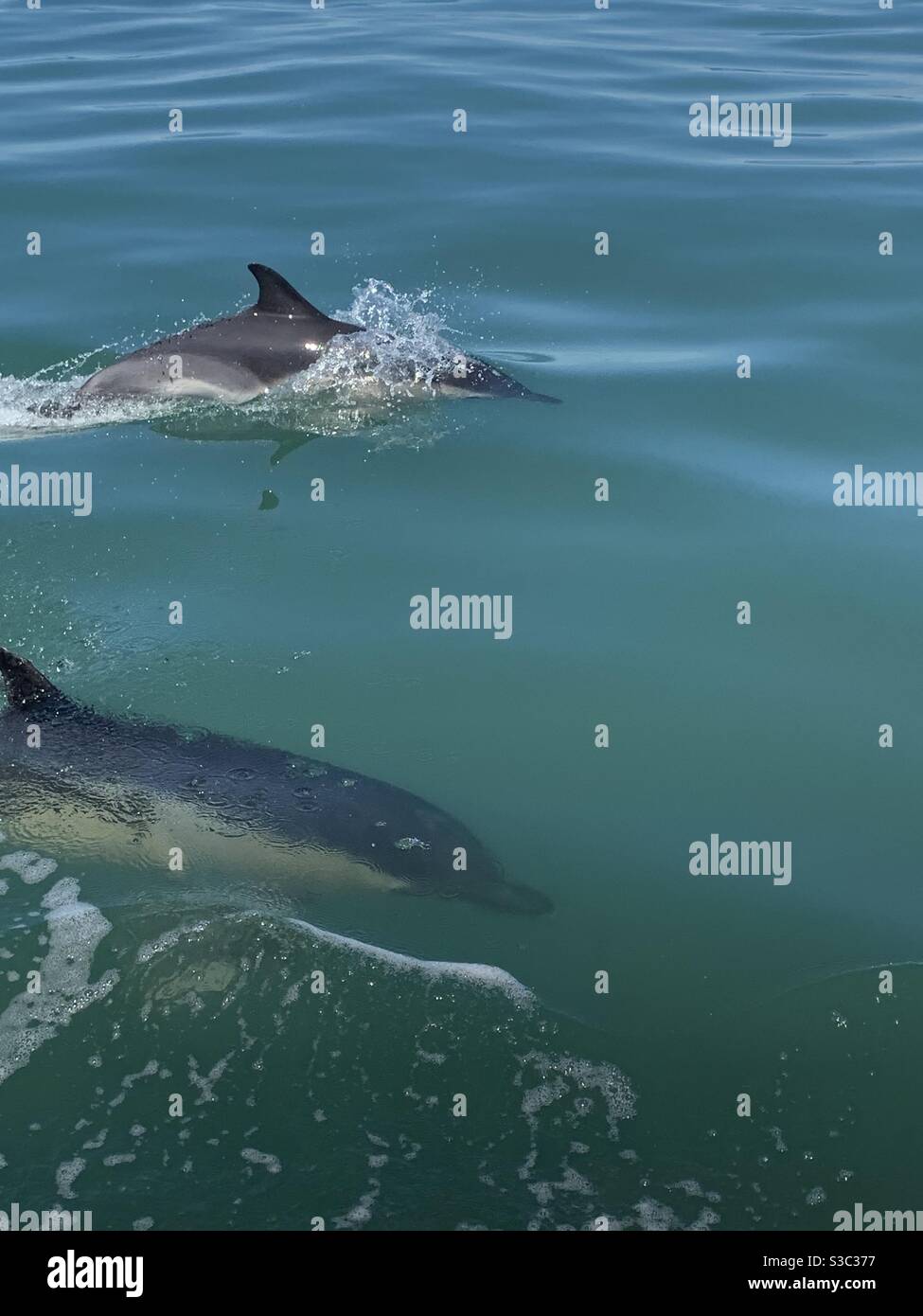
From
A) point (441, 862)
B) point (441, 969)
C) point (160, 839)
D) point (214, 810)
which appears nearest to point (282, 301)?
point (214, 810)

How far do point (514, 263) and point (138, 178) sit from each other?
22.5ft

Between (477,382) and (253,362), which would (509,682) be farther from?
(253,362)

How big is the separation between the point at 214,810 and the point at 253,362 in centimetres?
745

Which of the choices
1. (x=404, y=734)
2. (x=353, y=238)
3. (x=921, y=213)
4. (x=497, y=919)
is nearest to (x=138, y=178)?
(x=353, y=238)

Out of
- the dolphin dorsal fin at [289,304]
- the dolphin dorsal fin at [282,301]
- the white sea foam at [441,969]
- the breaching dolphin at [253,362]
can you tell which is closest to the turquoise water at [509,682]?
the white sea foam at [441,969]

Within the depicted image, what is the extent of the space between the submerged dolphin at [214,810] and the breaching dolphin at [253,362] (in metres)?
6.29

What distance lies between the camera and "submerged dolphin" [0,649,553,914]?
800 centimetres

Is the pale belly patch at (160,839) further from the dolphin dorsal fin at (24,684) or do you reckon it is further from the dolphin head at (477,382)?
the dolphin head at (477,382)

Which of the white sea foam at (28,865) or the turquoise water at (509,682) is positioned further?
the white sea foam at (28,865)

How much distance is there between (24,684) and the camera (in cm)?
860

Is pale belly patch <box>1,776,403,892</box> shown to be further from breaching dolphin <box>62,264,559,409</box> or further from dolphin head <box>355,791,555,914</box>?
breaching dolphin <box>62,264,559,409</box>

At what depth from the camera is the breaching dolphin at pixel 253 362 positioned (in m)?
14.2

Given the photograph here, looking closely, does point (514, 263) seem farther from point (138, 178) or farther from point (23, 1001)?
point (23, 1001)
